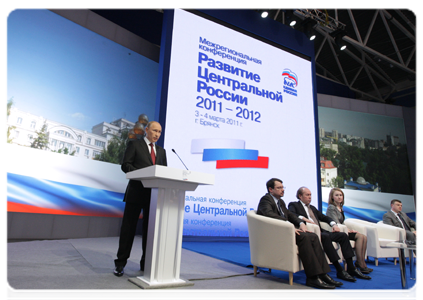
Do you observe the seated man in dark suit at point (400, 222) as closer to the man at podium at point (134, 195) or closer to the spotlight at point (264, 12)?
the man at podium at point (134, 195)

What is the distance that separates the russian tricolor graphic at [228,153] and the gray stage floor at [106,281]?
208cm

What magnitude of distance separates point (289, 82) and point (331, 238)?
399 centimetres

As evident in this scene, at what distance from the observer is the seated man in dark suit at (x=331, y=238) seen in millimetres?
2633

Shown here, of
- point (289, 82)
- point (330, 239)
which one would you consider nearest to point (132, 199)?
point (330, 239)

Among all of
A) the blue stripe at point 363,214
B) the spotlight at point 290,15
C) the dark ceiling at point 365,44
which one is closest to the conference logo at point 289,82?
the spotlight at point 290,15

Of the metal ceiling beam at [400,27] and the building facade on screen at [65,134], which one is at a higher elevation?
the metal ceiling beam at [400,27]

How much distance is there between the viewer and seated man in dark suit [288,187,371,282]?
2.63 meters

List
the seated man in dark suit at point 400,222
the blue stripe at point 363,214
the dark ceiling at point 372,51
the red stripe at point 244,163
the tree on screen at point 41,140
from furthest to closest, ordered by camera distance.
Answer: the dark ceiling at point 372,51 → the blue stripe at point 363,214 → the red stripe at point 244,163 → the tree on screen at point 41,140 → the seated man in dark suit at point 400,222

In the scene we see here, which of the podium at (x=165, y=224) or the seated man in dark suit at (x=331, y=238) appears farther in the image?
the seated man in dark suit at (x=331, y=238)

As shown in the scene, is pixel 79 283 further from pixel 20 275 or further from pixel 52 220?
pixel 52 220

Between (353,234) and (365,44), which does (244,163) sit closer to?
(353,234)

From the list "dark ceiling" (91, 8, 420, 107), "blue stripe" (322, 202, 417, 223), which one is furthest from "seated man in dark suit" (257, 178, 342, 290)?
"blue stripe" (322, 202, 417, 223)

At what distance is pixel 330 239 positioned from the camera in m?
2.71

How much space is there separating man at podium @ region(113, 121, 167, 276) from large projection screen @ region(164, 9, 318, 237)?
209 centimetres
